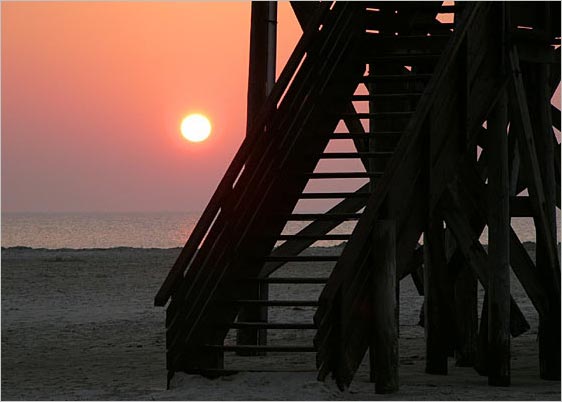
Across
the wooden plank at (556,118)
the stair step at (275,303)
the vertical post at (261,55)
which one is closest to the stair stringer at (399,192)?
the stair step at (275,303)

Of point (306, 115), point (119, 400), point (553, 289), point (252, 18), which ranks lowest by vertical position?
point (119, 400)

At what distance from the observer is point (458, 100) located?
37.1 ft

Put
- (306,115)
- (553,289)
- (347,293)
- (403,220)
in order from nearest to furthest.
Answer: (347,293) → (403,220) → (553,289) → (306,115)

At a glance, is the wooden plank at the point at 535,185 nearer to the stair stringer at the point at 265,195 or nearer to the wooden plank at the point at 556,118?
the wooden plank at the point at 556,118

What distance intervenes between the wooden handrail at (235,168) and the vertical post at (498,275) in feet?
7.58

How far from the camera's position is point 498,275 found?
1116 centimetres

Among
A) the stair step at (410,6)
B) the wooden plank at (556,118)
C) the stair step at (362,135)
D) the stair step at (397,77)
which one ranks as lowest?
the stair step at (362,135)

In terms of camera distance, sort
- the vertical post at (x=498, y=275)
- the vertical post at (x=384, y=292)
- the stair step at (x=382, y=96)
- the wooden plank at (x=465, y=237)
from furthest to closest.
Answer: the stair step at (x=382, y=96) < the wooden plank at (x=465, y=237) < the vertical post at (x=498, y=275) < the vertical post at (x=384, y=292)

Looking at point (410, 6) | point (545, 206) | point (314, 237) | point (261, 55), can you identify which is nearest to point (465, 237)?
point (545, 206)

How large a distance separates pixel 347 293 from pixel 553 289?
8.49 feet

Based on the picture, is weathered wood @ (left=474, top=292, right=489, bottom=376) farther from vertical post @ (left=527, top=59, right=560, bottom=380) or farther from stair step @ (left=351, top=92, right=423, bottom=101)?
stair step @ (left=351, top=92, right=423, bottom=101)

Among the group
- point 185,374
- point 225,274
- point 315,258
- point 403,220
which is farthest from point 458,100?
point 185,374

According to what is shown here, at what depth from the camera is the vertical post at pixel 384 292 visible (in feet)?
33.7

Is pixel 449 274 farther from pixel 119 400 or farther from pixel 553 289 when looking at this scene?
pixel 119 400
